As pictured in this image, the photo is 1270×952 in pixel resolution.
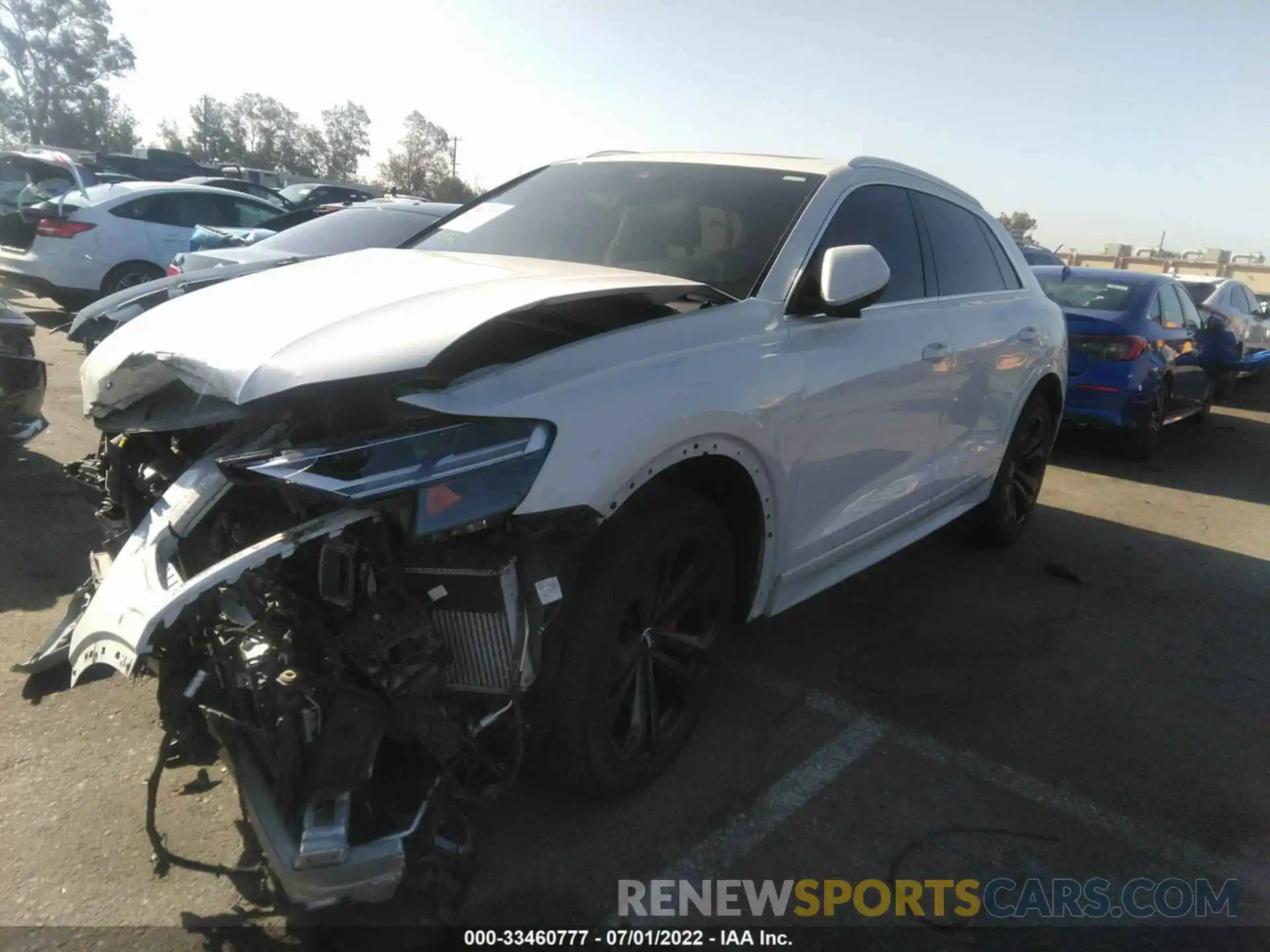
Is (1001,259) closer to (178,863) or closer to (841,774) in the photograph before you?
(841,774)

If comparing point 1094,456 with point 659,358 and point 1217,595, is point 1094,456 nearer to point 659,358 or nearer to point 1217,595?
point 1217,595

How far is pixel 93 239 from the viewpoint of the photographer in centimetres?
1007

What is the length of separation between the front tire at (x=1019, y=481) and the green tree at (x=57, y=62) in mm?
86423

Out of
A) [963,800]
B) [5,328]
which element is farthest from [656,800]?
[5,328]

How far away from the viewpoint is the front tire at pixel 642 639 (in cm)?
242

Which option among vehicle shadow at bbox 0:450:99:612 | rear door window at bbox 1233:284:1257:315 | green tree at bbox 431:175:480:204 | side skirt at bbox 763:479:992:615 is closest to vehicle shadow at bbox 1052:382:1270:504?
rear door window at bbox 1233:284:1257:315

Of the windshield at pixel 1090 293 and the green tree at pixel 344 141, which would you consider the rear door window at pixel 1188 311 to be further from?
the green tree at pixel 344 141

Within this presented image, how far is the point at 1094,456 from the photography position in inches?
344

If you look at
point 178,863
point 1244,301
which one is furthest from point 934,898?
point 1244,301

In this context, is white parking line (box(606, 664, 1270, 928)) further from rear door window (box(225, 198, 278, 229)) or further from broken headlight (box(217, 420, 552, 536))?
rear door window (box(225, 198, 278, 229))

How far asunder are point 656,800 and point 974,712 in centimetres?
145

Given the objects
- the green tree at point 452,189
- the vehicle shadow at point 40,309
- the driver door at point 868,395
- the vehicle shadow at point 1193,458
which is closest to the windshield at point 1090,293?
the vehicle shadow at point 1193,458

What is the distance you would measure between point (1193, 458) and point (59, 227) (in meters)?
12.1

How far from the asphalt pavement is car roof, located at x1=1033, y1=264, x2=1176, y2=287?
15.1 feet
